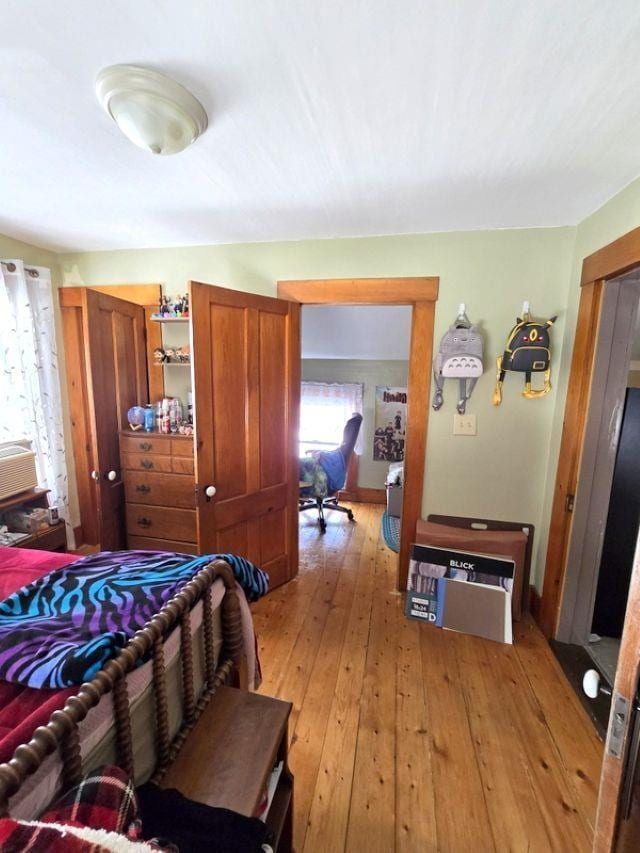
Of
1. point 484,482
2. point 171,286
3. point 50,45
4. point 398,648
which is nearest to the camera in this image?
point 50,45

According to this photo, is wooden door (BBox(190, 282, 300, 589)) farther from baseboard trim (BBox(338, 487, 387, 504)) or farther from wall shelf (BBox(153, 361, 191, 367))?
baseboard trim (BBox(338, 487, 387, 504))

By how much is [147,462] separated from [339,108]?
2165mm

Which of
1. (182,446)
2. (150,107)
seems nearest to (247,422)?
(182,446)

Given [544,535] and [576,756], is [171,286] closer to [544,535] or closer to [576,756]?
[544,535]

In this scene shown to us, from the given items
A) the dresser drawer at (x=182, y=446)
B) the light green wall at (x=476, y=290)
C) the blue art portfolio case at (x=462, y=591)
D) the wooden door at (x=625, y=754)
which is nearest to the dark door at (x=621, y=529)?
the light green wall at (x=476, y=290)

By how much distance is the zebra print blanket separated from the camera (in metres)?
0.72

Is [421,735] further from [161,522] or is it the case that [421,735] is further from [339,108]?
[339,108]

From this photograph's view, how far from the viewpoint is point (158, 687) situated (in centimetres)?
81

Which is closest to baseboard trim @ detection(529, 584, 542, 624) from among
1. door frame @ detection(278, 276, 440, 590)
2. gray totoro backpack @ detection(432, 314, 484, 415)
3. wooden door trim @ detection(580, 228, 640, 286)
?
door frame @ detection(278, 276, 440, 590)

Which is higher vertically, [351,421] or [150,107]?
[150,107]

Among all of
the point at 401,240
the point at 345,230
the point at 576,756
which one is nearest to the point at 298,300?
the point at 345,230

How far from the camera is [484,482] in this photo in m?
2.28

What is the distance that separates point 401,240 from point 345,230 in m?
0.35

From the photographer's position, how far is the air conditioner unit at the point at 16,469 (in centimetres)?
214
